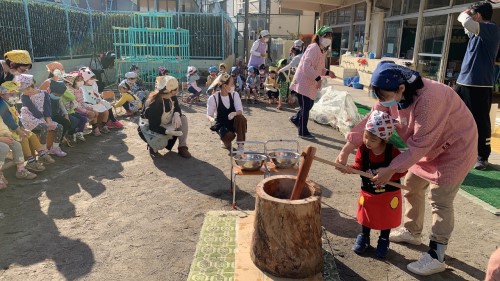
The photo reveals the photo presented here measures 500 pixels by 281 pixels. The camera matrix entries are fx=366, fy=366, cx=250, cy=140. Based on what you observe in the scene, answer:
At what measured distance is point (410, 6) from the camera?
1101cm

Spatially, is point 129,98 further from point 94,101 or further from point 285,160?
point 285,160

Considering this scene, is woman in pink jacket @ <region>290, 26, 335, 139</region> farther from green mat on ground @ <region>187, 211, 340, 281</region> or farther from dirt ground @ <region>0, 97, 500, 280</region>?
green mat on ground @ <region>187, 211, 340, 281</region>

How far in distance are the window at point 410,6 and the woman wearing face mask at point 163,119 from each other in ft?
27.0

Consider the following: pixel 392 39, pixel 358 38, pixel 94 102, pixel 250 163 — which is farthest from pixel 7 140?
pixel 358 38

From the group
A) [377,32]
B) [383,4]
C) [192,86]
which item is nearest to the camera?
[192,86]

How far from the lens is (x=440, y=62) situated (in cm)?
947

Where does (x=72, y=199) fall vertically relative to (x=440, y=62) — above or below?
below

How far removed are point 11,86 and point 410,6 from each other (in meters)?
10.6

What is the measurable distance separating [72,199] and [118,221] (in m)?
0.89

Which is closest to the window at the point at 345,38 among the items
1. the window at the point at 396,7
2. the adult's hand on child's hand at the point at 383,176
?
the window at the point at 396,7

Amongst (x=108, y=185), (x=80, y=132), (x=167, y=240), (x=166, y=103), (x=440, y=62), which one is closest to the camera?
(x=167, y=240)

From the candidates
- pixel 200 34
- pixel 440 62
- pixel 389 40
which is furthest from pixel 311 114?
pixel 200 34

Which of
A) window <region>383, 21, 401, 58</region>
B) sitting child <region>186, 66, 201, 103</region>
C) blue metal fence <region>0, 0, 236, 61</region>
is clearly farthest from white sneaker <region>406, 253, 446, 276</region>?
blue metal fence <region>0, 0, 236, 61</region>

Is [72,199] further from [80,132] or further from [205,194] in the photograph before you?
[80,132]
